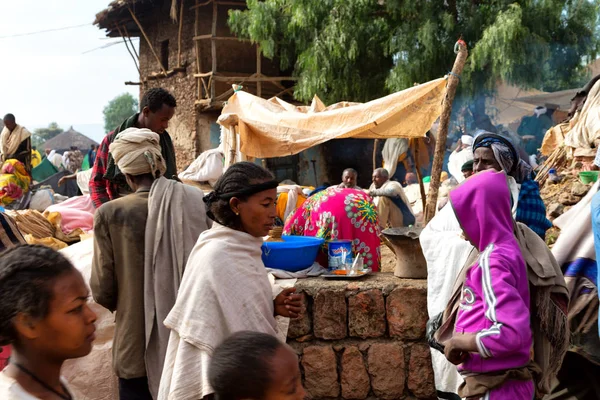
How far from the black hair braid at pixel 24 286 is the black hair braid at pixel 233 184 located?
3.25 feet

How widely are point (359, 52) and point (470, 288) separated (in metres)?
13.1

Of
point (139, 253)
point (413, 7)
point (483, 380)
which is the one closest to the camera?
point (483, 380)

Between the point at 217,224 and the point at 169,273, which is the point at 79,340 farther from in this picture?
the point at 169,273

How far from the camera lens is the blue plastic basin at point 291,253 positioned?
12.6 feet

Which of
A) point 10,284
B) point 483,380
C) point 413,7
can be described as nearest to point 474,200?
point 483,380

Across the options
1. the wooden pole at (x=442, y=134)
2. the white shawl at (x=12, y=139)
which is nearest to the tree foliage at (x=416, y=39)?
the white shawl at (x=12, y=139)

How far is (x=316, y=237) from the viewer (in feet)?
13.8

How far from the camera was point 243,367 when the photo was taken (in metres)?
1.76

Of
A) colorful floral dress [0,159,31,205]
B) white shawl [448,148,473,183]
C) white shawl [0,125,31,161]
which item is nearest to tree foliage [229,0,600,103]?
white shawl [448,148,473,183]

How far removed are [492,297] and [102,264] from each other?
180 cm

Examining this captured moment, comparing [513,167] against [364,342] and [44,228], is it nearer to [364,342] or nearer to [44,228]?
[364,342]

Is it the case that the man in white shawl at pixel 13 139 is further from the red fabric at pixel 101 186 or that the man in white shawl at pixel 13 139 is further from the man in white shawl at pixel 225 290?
the man in white shawl at pixel 225 290

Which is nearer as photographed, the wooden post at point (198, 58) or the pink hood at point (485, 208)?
the pink hood at point (485, 208)

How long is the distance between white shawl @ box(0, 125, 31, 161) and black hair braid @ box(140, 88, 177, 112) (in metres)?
9.24
